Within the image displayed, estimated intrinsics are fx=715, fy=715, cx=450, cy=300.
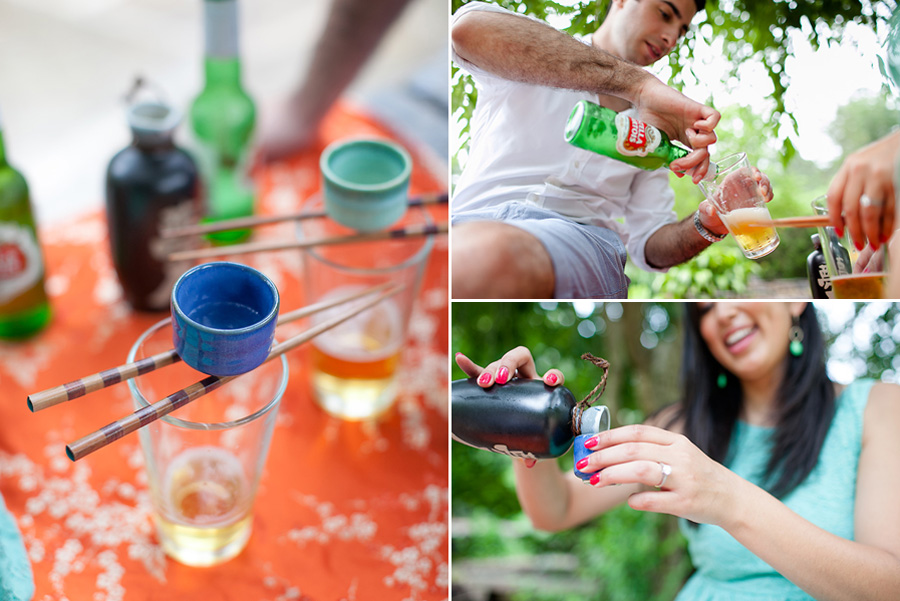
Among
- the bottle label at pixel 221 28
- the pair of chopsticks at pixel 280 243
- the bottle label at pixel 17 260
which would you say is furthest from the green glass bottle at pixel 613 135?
the bottle label at pixel 17 260

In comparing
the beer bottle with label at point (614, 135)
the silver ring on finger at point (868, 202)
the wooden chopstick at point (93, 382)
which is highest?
the beer bottle with label at point (614, 135)

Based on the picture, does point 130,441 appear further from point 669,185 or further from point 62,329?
point 669,185

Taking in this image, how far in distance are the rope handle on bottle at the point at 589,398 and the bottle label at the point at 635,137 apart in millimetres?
205

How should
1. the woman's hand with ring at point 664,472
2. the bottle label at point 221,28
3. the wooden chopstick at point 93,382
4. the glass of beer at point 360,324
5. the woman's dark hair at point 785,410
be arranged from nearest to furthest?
the wooden chopstick at point 93,382 < the woman's hand with ring at point 664,472 < the woman's dark hair at point 785,410 < the glass of beer at point 360,324 < the bottle label at point 221,28

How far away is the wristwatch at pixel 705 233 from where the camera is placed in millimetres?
690

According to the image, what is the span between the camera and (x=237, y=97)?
45.6 inches

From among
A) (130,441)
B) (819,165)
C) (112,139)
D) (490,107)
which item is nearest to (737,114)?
(819,165)

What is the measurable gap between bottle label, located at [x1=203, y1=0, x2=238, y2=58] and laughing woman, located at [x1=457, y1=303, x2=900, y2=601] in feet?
2.19

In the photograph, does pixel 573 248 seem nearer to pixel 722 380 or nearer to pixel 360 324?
pixel 722 380

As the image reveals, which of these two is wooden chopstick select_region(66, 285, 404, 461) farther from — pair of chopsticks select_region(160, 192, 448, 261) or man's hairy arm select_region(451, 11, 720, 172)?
man's hairy arm select_region(451, 11, 720, 172)

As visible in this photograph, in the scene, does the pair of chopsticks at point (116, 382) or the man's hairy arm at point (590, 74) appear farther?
the man's hairy arm at point (590, 74)

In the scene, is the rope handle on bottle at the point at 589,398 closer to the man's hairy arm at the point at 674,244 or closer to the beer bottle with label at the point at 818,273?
the man's hairy arm at the point at 674,244

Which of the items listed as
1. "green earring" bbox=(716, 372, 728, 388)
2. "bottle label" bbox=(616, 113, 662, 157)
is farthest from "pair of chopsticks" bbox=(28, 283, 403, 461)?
"green earring" bbox=(716, 372, 728, 388)

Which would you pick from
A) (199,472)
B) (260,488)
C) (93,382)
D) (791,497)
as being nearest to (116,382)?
(93,382)
